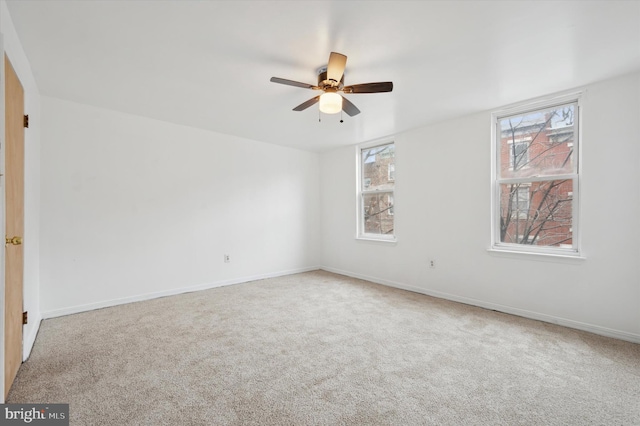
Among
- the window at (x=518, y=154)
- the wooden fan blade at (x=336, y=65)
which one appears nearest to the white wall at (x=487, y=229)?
the window at (x=518, y=154)

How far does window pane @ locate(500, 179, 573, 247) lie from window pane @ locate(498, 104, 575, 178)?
15cm

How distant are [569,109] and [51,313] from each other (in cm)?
583

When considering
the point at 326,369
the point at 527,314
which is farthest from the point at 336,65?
the point at 527,314

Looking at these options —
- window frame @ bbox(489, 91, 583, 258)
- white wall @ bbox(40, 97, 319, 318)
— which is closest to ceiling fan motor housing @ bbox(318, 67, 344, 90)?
window frame @ bbox(489, 91, 583, 258)

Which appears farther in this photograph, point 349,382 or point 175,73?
point 175,73

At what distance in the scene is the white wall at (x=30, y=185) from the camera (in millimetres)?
2027

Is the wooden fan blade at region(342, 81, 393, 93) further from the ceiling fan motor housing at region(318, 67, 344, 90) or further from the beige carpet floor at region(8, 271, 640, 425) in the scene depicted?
the beige carpet floor at region(8, 271, 640, 425)

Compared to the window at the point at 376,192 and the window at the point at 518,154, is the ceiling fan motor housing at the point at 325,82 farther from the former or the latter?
the window at the point at 376,192

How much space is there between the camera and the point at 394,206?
446 cm

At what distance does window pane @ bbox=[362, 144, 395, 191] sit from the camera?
4.62 meters

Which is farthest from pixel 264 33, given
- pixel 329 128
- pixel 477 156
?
pixel 477 156

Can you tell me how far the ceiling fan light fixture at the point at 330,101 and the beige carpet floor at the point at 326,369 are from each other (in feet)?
6.64

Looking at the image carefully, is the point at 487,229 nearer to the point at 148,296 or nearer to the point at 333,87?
the point at 333,87

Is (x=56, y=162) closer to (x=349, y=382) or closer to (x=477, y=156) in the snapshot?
(x=349, y=382)
